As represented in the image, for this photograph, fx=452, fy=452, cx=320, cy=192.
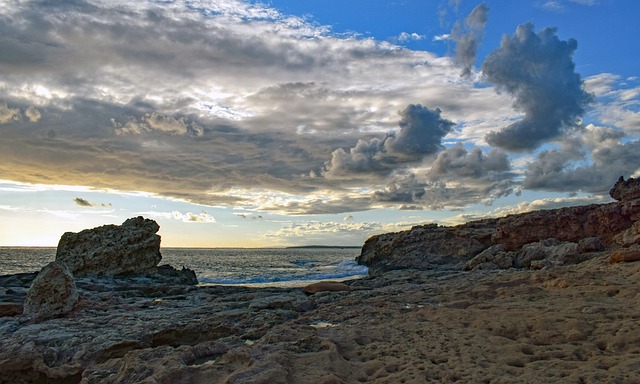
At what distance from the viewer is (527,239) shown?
38.0 metres

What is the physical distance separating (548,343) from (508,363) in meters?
1.42

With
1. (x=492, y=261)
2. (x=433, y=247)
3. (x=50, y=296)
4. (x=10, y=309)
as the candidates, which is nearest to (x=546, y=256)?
(x=492, y=261)

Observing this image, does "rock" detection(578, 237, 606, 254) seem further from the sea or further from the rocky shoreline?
the sea

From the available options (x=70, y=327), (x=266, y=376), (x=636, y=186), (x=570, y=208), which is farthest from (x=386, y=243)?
(x=266, y=376)

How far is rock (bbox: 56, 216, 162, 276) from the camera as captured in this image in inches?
981

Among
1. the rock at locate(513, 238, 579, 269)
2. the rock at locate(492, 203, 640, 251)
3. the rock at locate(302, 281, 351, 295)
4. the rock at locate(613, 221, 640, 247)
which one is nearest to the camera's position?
the rock at locate(302, 281, 351, 295)

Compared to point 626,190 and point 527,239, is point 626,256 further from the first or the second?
point 527,239

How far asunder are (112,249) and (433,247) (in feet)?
101

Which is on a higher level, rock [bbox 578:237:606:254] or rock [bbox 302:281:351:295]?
rock [bbox 578:237:606:254]

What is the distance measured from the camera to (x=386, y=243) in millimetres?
51281

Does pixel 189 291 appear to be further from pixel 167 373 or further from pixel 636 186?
pixel 636 186

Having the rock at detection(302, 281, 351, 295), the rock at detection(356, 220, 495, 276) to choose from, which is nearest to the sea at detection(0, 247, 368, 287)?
the rock at detection(356, 220, 495, 276)

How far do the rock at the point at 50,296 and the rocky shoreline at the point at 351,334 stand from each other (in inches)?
8.1

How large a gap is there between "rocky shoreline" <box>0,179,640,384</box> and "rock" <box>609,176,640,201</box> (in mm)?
20389
